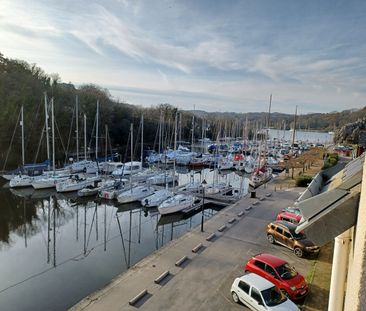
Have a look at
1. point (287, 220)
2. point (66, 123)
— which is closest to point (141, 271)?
point (287, 220)

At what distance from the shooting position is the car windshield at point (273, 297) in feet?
36.3

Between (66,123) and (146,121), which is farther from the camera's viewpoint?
(146,121)

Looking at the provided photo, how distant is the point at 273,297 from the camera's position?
11.2 m

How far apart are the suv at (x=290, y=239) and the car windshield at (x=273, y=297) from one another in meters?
5.23

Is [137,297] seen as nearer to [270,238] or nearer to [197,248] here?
[197,248]

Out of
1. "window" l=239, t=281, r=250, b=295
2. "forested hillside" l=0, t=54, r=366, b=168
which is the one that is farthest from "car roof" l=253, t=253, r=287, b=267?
"forested hillside" l=0, t=54, r=366, b=168

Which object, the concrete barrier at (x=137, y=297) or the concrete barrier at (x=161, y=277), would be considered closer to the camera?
the concrete barrier at (x=137, y=297)

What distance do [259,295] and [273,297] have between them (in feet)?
1.72

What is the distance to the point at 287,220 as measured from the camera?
20.3 metres

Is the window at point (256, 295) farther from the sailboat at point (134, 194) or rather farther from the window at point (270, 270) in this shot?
the sailboat at point (134, 194)

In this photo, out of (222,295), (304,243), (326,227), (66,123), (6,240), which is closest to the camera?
(326,227)

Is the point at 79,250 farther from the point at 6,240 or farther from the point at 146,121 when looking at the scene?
the point at 146,121

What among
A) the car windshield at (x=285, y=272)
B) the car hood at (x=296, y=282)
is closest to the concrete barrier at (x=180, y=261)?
the car windshield at (x=285, y=272)

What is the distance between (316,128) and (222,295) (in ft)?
594
